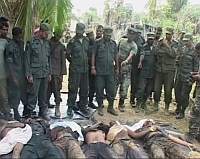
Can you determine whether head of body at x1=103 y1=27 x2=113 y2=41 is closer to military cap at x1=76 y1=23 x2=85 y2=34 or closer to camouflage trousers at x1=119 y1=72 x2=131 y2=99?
military cap at x1=76 y1=23 x2=85 y2=34

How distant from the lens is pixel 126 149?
3986 millimetres

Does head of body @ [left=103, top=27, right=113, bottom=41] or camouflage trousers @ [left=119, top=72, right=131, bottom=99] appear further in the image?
camouflage trousers @ [left=119, top=72, right=131, bottom=99]

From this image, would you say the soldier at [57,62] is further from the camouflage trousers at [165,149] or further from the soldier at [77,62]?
the camouflage trousers at [165,149]

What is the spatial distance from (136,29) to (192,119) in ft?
7.05

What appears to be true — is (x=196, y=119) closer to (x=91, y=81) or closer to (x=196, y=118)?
(x=196, y=118)

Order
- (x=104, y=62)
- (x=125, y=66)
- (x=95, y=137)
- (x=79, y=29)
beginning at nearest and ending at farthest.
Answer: (x=95, y=137)
(x=79, y=29)
(x=104, y=62)
(x=125, y=66)

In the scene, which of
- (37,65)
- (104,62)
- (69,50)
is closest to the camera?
(37,65)

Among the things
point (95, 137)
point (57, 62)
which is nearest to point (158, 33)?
point (57, 62)

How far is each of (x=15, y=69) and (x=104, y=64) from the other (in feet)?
5.32

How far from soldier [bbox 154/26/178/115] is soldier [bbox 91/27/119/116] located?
0.89 metres

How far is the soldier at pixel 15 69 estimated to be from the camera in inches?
202

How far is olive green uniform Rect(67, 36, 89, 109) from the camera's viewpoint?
19.5 feet

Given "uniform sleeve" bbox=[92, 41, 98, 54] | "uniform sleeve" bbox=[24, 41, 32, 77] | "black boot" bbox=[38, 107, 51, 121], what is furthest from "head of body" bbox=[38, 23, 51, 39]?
"black boot" bbox=[38, 107, 51, 121]

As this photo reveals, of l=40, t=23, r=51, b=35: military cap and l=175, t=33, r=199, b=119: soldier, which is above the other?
l=40, t=23, r=51, b=35: military cap
